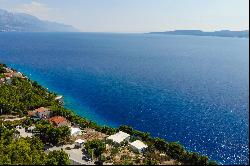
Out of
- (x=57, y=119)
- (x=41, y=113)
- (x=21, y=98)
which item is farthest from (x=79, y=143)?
(x=21, y=98)

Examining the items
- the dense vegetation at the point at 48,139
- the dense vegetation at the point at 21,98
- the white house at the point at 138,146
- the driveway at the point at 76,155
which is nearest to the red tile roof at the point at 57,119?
the dense vegetation at the point at 48,139

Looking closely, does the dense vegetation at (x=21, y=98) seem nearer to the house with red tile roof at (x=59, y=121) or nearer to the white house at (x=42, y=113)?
the white house at (x=42, y=113)

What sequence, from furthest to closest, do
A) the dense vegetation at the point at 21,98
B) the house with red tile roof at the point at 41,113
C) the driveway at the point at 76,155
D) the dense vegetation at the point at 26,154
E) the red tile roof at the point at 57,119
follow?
the dense vegetation at the point at 21,98
the house with red tile roof at the point at 41,113
the red tile roof at the point at 57,119
the driveway at the point at 76,155
the dense vegetation at the point at 26,154

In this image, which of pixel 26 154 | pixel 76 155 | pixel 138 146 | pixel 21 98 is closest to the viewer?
pixel 26 154

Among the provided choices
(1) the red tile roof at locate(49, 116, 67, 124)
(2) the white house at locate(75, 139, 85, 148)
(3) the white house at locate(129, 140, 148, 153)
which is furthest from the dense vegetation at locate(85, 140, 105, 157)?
(1) the red tile roof at locate(49, 116, 67, 124)

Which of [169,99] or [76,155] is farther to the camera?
[169,99]

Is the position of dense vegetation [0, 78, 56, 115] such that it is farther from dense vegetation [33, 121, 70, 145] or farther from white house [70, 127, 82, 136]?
dense vegetation [33, 121, 70, 145]

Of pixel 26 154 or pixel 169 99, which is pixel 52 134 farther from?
pixel 169 99
